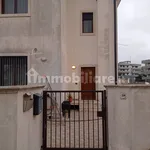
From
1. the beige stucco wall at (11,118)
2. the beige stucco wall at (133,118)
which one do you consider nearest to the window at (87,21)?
the beige stucco wall at (133,118)

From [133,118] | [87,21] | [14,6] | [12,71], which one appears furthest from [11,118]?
[87,21]

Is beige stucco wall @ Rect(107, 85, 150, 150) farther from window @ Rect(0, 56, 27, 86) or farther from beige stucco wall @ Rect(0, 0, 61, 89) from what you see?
window @ Rect(0, 56, 27, 86)

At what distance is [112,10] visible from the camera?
1367cm

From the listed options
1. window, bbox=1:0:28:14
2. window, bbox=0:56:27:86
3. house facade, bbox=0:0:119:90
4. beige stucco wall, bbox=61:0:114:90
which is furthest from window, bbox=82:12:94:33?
window, bbox=0:56:27:86

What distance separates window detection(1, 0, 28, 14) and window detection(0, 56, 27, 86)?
2.46 meters

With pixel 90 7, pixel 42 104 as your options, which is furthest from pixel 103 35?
pixel 42 104

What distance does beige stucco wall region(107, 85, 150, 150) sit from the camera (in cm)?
441

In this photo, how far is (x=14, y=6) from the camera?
36.9 feet

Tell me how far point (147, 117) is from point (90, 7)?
11160 mm

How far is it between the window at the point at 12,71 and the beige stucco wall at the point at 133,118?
7.52 meters

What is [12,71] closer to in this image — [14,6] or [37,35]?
[37,35]

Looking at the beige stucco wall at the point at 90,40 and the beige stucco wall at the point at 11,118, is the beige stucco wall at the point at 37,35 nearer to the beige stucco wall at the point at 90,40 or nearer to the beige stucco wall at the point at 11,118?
the beige stucco wall at the point at 90,40

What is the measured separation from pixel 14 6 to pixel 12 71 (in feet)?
11.2

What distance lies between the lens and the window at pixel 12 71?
11.1 m
